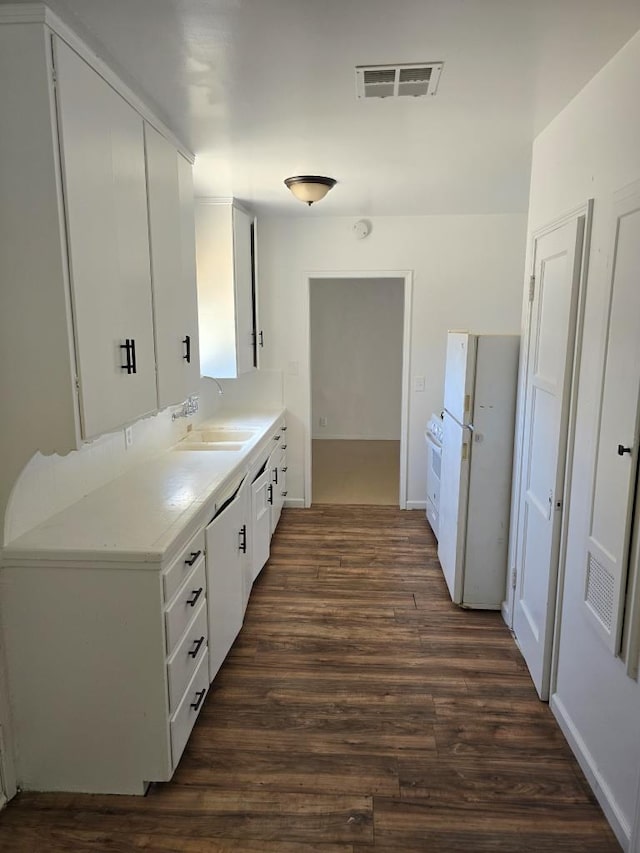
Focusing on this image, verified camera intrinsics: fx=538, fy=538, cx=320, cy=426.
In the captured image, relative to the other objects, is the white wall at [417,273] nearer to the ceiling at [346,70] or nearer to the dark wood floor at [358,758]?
the ceiling at [346,70]

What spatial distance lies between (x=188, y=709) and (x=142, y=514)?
784 millimetres

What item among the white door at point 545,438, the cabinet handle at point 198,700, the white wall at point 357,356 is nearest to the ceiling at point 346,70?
the white door at point 545,438

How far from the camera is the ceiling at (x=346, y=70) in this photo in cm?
154

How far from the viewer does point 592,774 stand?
194 cm

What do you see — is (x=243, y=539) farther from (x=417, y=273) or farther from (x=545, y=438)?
(x=417, y=273)

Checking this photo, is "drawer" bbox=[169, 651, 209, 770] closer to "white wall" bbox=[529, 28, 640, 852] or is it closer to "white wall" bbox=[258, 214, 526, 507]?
"white wall" bbox=[529, 28, 640, 852]

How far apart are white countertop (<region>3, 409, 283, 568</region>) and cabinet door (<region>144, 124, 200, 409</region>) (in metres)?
0.39

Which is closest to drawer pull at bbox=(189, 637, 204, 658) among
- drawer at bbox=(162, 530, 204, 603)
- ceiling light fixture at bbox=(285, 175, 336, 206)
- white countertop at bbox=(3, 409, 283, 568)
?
drawer at bbox=(162, 530, 204, 603)

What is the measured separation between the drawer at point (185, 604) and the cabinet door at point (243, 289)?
2092mm

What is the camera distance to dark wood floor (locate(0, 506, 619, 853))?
5.84ft

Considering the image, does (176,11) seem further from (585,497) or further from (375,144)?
(585,497)

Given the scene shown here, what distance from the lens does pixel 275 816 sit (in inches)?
72.9

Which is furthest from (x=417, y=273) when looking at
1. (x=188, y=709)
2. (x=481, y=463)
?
(x=188, y=709)

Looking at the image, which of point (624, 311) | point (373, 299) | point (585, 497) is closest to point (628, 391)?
point (624, 311)
